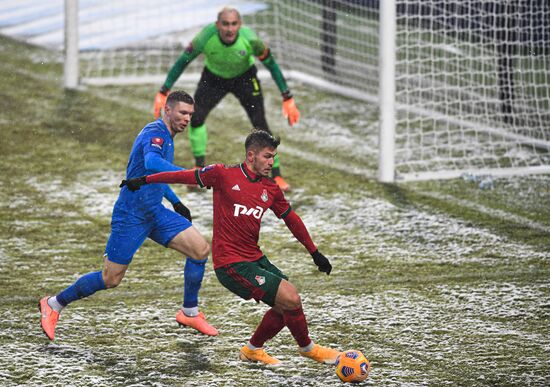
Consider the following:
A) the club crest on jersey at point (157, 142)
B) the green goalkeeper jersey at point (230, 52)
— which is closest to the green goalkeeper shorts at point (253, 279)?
the club crest on jersey at point (157, 142)

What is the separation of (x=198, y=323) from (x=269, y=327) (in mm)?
802

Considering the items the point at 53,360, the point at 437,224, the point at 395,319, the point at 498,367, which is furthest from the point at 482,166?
the point at 53,360

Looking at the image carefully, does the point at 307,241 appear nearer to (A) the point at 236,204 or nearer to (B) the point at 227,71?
(A) the point at 236,204

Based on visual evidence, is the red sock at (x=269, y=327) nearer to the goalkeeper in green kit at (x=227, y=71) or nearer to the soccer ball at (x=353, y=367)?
the soccer ball at (x=353, y=367)

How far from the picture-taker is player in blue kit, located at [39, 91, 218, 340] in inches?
289

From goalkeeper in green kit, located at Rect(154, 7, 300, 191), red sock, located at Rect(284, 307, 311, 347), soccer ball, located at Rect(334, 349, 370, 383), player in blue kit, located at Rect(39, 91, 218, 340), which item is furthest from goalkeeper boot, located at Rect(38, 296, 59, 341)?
goalkeeper in green kit, located at Rect(154, 7, 300, 191)

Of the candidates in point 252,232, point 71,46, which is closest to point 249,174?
point 252,232

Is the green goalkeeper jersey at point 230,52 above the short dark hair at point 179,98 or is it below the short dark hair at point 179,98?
above

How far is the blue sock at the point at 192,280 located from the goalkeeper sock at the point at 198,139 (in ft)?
12.1

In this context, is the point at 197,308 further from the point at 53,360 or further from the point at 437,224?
the point at 437,224

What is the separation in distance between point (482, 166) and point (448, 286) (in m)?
3.76

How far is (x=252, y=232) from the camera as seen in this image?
22.6 ft

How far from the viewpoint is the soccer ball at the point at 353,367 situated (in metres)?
6.64

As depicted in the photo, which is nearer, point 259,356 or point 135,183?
point 135,183
